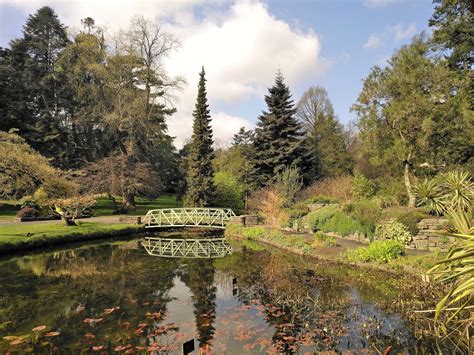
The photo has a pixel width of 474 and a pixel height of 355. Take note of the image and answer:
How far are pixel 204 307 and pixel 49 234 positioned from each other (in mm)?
11936

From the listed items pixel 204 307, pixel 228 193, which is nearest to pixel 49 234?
pixel 204 307

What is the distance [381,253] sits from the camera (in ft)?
38.4

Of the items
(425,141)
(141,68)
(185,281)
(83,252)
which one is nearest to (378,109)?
(425,141)

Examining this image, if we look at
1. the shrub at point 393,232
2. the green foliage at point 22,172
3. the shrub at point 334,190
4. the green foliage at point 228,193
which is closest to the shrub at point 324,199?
the shrub at point 334,190

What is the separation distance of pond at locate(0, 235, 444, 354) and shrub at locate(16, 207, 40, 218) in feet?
30.4

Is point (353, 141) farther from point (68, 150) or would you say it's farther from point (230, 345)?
point (230, 345)

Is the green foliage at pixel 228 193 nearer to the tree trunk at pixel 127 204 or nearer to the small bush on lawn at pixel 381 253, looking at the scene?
the tree trunk at pixel 127 204

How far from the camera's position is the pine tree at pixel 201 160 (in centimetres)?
2727

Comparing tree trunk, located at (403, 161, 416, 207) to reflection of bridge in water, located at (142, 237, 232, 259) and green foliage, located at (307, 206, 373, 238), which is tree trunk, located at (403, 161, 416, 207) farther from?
reflection of bridge in water, located at (142, 237, 232, 259)

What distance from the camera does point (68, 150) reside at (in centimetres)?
3145

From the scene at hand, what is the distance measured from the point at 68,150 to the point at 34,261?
20.4m

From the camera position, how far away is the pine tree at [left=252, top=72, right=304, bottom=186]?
29906 millimetres

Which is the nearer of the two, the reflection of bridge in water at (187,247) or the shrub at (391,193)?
the reflection of bridge in water at (187,247)

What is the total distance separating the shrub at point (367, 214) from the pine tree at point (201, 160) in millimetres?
13965
